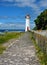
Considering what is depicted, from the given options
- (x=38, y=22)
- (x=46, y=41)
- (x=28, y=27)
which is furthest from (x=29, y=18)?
(x=46, y=41)

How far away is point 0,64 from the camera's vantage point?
1060cm

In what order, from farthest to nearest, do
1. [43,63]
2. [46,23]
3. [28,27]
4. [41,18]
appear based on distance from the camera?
[28,27]
[41,18]
[46,23]
[43,63]

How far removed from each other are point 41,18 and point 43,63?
195 ft

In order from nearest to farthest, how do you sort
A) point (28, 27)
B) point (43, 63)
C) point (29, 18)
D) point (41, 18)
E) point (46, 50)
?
point (43, 63), point (46, 50), point (41, 18), point (28, 27), point (29, 18)

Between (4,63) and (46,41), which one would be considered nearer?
(4,63)

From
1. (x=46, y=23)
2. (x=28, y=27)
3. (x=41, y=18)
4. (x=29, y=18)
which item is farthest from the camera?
(x=29, y=18)

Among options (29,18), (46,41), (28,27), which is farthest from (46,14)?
(46,41)

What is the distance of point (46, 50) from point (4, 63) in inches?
89.1

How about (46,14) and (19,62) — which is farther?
(46,14)

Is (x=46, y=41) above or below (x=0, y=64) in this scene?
above

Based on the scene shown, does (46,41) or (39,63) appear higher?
(46,41)

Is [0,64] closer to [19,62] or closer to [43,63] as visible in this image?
[19,62]

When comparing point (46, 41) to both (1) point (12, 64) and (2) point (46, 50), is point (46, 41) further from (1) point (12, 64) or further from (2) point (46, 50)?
(1) point (12, 64)

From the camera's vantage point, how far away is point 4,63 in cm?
1087
